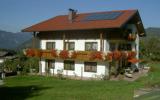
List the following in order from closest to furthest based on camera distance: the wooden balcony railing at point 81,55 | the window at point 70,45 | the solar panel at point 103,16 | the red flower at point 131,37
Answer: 1. the wooden balcony railing at point 81,55
2. the solar panel at point 103,16
3. the red flower at point 131,37
4. the window at point 70,45

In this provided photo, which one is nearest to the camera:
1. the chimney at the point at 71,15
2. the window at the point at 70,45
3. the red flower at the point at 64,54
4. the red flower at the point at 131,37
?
the red flower at the point at 64,54

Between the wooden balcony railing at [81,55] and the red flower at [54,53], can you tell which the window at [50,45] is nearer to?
the wooden balcony railing at [81,55]

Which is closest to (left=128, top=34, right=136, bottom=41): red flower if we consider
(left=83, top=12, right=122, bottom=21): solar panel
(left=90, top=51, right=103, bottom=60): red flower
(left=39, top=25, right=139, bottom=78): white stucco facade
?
(left=39, top=25, right=139, bottom=78): white stucco facade

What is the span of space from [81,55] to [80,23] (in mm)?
4370

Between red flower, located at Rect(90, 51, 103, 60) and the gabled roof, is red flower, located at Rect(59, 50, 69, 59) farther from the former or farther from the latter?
red flower, located at Rect(90, 51, 103, 60)

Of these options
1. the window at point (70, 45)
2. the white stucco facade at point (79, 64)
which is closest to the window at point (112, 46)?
the white stucco facade at point (79, 64)

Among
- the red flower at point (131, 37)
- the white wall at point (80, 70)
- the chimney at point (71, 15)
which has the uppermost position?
the chimney at point (71, 15)

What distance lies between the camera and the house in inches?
1125

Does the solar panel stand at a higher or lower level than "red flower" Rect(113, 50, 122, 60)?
higher

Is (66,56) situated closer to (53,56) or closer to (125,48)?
(53,56)

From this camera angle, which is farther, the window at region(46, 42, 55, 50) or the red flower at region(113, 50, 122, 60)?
the window at region(46, 42, 55, 50)

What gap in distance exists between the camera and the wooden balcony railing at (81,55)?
89.1ft

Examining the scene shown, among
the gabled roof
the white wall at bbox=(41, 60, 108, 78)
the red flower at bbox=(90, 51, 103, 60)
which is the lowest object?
the white wall at bbox=(41, 60, 108, 78)

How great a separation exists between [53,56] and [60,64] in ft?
4.72
